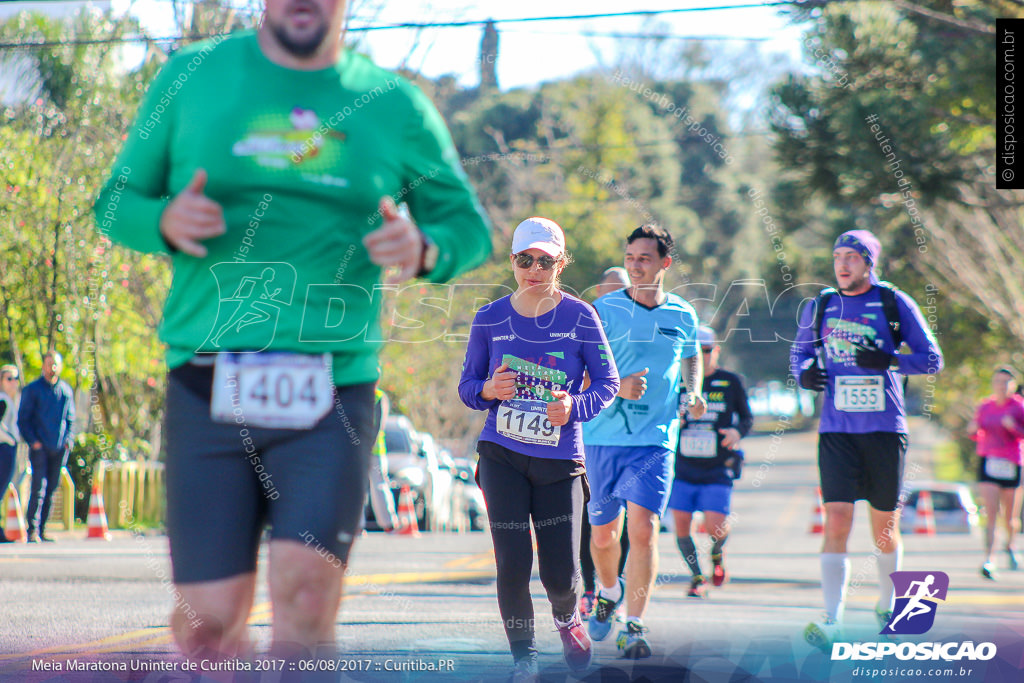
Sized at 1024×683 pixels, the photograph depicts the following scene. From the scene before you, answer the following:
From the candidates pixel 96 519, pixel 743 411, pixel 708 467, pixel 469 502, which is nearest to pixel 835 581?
pixel 708 467

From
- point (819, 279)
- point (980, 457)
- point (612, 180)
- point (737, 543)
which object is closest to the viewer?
point (980, 457)

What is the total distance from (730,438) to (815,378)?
2.66 metres

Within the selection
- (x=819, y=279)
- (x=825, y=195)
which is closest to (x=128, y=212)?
(x=825, y=195)

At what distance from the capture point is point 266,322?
110 inches

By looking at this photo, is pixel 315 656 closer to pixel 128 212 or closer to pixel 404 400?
pixel 128 212

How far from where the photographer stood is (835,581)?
641cm

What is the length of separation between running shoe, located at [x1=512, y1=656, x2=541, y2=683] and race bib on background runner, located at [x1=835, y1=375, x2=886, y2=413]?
253 cm

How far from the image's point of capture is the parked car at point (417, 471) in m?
16.7

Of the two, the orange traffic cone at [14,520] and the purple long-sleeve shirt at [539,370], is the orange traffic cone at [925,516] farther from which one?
the purple long-sleeve shirt at [539,370]

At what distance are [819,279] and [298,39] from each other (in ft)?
90.3

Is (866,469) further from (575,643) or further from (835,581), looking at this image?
(575,643)

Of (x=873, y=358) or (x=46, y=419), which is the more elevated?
(x=873, y=358)

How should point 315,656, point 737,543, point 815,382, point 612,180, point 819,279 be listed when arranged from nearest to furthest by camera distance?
point 315,656
point 815,382
point 737,543
point 819,279
point 612,180

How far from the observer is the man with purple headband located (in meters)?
6.46
